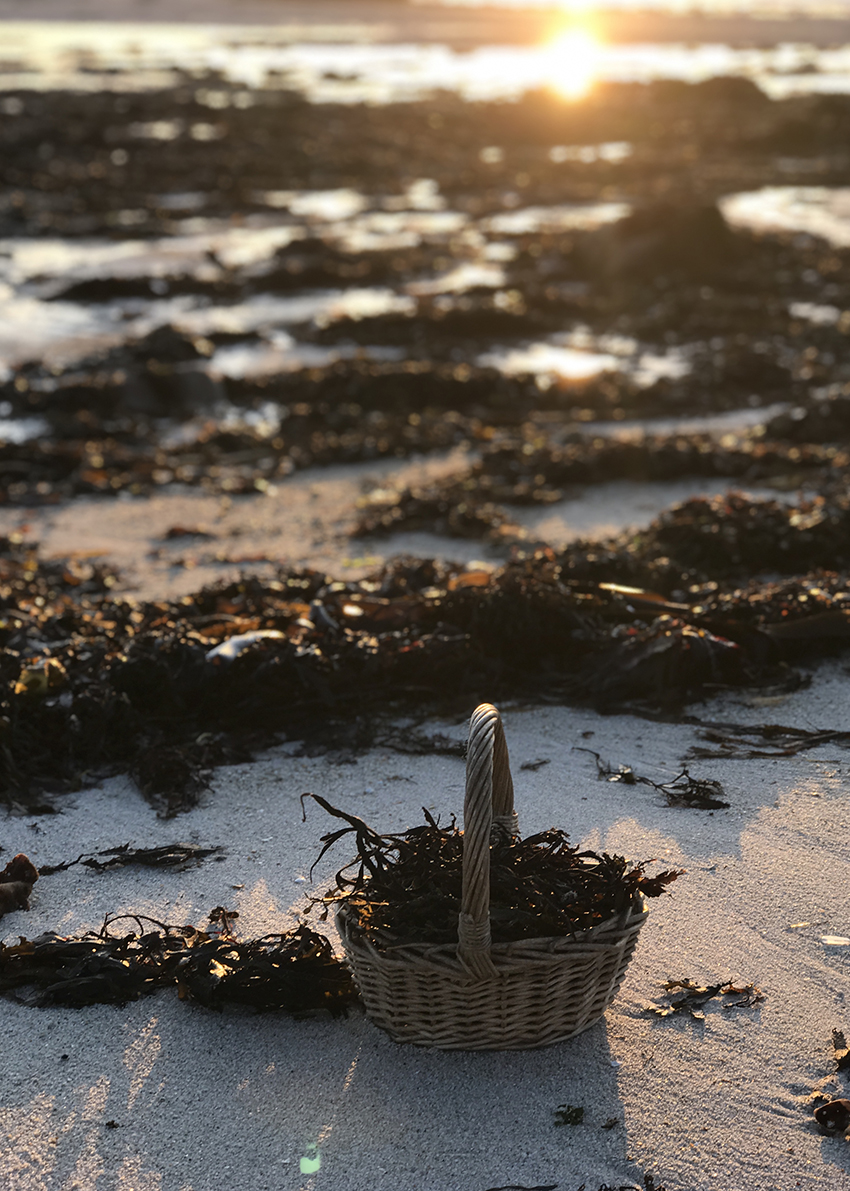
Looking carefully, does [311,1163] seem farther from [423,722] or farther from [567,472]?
[567,472]

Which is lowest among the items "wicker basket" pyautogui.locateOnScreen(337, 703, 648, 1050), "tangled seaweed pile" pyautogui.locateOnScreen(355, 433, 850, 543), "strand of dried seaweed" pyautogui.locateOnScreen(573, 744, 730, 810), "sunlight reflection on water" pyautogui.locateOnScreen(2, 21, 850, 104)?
"tangled seaweed pile" pyautogui.locateOnScreen(355, 433, 850, 543)

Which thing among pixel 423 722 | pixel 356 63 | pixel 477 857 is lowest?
pixel 423 722

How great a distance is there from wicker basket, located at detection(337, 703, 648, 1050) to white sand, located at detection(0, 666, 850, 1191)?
108 millimetres

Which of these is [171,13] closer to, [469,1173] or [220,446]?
[220,446]

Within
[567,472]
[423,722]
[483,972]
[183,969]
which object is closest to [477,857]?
[483,972]

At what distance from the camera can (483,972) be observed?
8.43ft

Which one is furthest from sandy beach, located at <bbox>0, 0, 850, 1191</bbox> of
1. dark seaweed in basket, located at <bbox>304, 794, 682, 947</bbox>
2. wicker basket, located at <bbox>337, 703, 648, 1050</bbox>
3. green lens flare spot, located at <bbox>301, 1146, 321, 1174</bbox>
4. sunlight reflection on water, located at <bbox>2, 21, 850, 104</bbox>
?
sunlight reflection on water, located at <bbox>2, 21, 850, 104</bbox>

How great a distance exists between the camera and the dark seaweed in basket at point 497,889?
8.81 ft

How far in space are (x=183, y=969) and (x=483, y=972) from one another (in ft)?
3.23

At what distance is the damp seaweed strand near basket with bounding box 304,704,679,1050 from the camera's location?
2561mm

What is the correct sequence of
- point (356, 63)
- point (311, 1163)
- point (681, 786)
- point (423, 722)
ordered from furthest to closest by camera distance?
point (356, 63) < point (423, 722) < point (681, 786) < point (311, 1163)

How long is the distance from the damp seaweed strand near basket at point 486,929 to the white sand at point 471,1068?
15 centimetres

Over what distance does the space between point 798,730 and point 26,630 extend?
3.61 meters

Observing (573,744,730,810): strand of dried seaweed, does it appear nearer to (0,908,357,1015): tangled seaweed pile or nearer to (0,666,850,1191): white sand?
(0,666,850,1191): white sand
